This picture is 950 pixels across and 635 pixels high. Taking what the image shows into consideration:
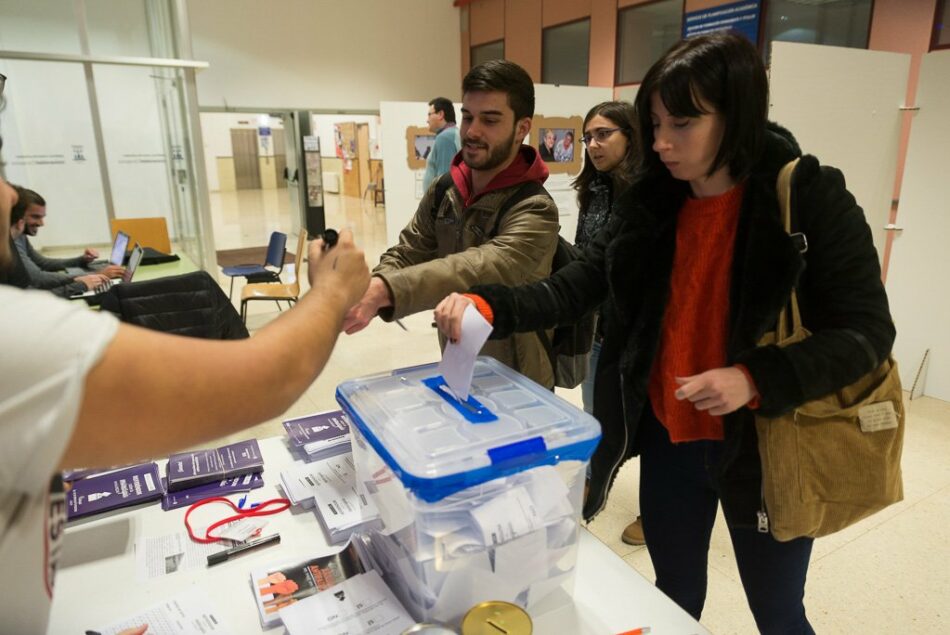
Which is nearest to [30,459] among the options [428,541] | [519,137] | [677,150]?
[428,541]

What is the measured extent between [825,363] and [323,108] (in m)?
10.3

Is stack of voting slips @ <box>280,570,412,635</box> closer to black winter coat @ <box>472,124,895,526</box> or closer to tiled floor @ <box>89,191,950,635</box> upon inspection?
black winter coat @ <box>472,124,895,526</box>

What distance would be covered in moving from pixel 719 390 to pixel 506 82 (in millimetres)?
1017

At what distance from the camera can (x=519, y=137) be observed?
5.54ft

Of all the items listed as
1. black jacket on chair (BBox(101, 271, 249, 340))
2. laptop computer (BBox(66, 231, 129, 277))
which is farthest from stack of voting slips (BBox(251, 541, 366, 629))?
laptop computer (BBox(66, 231, 129, 277))

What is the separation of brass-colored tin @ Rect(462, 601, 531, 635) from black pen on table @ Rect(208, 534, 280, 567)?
0.46m

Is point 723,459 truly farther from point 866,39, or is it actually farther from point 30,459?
point 866,39

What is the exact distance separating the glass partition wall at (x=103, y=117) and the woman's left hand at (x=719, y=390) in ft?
17.4

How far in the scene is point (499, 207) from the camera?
1.64 m

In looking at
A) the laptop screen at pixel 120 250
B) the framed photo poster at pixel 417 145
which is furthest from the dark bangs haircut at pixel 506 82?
the framed photo poster at pixel 417 145

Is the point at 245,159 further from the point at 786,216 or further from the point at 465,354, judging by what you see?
the point at 786,216

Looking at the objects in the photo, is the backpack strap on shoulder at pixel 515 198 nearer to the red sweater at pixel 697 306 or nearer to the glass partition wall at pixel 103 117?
the red sweater at pixel 697 306

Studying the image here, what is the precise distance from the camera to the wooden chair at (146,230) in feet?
16.6

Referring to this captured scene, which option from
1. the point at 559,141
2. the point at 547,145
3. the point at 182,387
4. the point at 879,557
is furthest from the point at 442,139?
the point at 182,387
